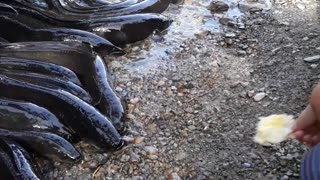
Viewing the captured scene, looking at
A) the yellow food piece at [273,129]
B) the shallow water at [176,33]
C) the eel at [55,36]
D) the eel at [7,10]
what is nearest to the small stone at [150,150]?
the yellow food piece at [273,129]

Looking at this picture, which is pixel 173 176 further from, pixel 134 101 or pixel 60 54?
pixel 60 54

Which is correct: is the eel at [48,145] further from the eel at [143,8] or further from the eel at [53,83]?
the eel at [143,8]

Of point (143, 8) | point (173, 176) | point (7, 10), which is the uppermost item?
point (7, 10)

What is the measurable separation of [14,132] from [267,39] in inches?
76.9

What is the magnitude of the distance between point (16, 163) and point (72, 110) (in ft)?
1.48

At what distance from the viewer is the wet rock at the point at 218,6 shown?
4.29 meters

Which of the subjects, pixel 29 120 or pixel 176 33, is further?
pixel 176 33

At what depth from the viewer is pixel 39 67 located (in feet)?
10.7

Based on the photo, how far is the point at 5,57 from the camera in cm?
338

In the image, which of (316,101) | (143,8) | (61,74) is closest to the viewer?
(316,101)

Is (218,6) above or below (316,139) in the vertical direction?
below

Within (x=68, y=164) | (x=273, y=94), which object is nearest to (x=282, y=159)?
(x=273, y=94)

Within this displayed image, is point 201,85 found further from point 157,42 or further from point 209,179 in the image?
point 209,179

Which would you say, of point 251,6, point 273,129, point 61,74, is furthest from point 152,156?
point 251,6
